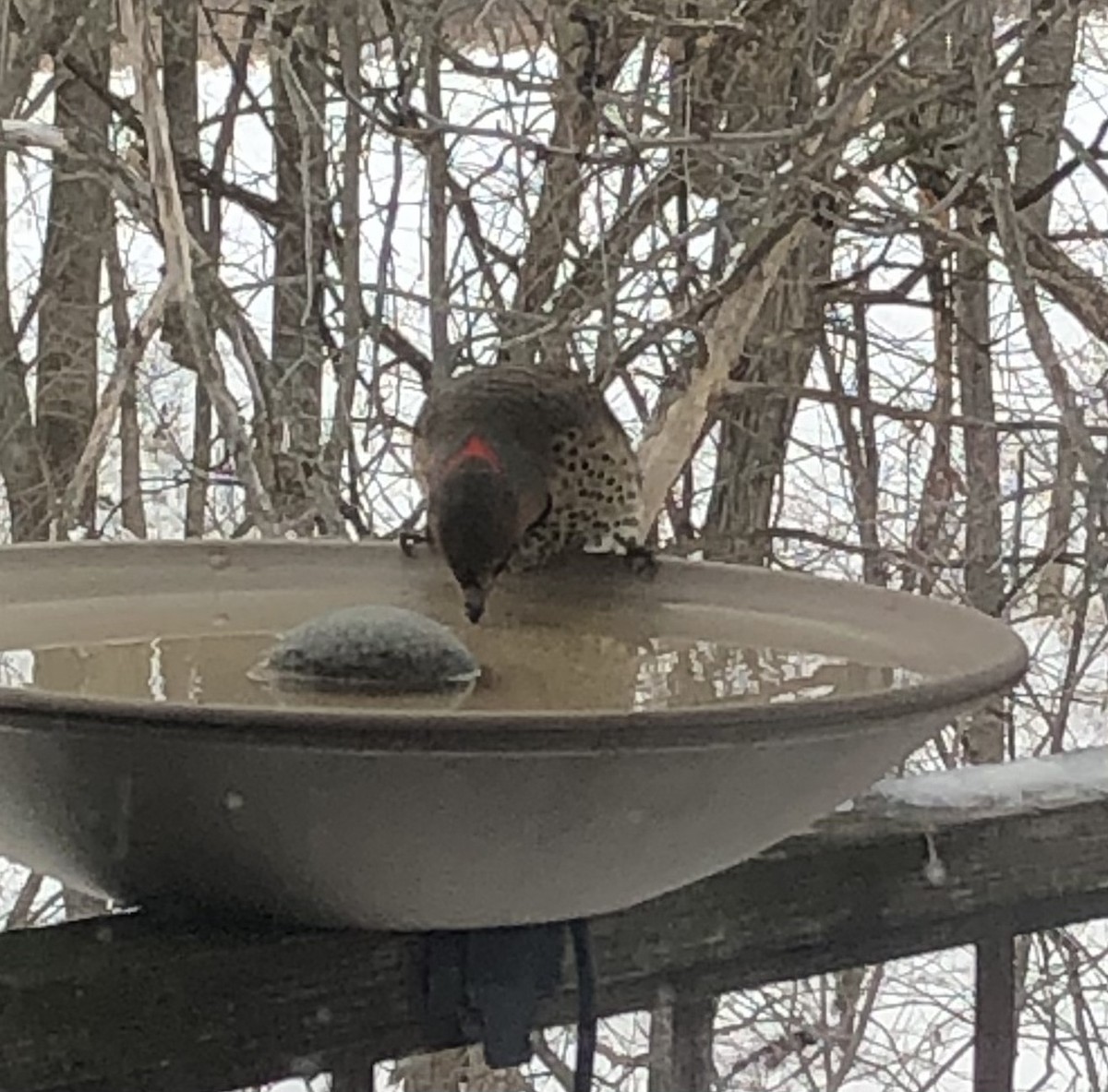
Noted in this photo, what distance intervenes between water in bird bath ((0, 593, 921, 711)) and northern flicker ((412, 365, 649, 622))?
18.9 inches

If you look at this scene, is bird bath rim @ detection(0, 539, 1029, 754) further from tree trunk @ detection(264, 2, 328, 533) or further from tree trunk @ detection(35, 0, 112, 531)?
tree trunk @ detection(35, 0, 112, 531)

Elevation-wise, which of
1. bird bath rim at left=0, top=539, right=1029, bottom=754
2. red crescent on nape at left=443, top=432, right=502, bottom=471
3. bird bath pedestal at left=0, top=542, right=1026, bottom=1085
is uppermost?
red crescent on nape at left=443, top=432, right=502, bottom=471

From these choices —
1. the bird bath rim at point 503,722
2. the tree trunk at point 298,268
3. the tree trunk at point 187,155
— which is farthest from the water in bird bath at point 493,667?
the tree trunk at point 187,155

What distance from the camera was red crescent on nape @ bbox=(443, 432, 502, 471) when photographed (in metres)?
1.75

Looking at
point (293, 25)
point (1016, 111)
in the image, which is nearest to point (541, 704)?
point (293, 25)

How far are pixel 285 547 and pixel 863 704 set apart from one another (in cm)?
48

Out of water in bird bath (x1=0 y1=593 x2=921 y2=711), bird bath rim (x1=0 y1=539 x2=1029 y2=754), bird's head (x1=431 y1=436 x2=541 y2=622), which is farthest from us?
bird's head (x1=431 y1=436 x2=541 y2=622)

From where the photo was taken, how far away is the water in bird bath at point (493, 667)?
2.91 ft

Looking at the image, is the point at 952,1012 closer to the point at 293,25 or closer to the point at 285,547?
the point at 293,25

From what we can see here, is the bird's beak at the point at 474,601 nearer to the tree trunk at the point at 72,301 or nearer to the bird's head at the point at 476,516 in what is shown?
the bird's head at the point at 476,516

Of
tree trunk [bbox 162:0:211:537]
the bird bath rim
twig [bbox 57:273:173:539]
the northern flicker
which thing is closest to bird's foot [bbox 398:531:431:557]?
the northern flicker

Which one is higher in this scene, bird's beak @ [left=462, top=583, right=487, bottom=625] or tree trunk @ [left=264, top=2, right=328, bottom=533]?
tree trunk @ [left=264, top=2, right=328, bottom=533]

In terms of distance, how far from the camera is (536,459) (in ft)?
6.19

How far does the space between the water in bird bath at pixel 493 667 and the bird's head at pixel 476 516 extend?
0.12m
